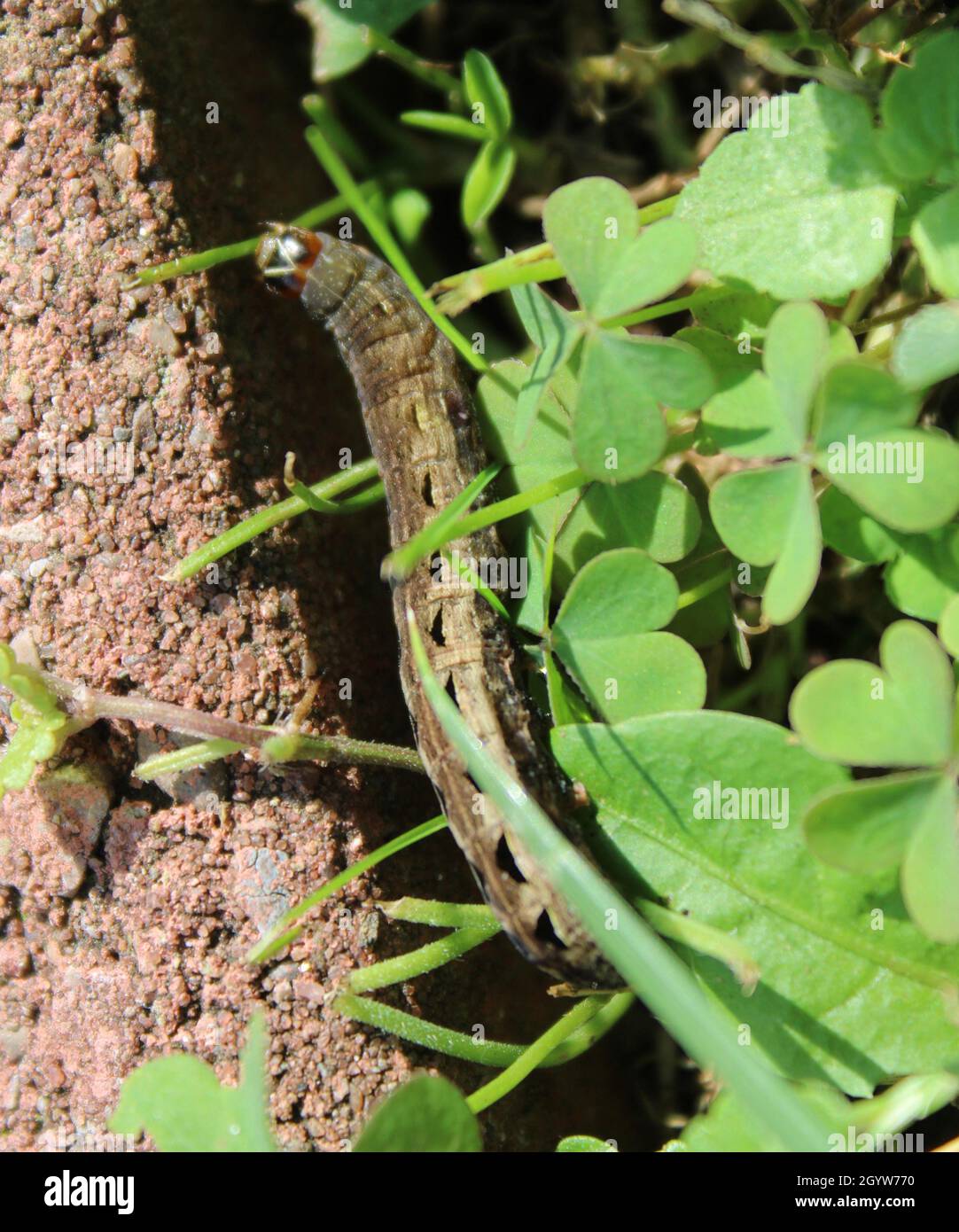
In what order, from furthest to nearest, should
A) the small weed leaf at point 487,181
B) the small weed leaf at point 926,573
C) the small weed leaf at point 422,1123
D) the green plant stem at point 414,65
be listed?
1. the small weed leaf at point 487,181
2. the green plant stem at point 414,65
3. the small weed leaf at point 926,573
4. the small weed leaf at point 422,1123

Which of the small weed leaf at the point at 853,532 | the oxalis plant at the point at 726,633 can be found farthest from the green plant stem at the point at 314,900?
the small weed leaf at the point at 853,532

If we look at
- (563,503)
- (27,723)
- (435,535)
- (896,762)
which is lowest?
(896,762)

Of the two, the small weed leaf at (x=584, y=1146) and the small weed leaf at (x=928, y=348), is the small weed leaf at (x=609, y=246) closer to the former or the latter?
the small weed leaf at (x=928, y=348)

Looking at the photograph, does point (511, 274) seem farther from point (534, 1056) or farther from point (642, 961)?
point (534, 1056)

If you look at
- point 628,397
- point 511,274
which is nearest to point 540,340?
point 511,274
